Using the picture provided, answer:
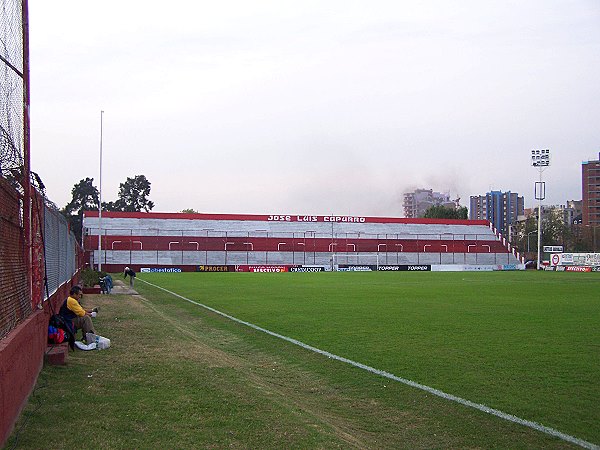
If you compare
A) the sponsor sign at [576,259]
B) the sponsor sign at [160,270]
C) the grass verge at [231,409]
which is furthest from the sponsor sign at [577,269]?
the grass verge at [231,409]

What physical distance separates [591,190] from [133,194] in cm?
10251

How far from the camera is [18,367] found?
5.94 metres

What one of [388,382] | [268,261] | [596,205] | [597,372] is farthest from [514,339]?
[596,205]

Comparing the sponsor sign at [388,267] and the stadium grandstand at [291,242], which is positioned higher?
the stadium grandstand at [291,242]

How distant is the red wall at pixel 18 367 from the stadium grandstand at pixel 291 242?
70.9 metres

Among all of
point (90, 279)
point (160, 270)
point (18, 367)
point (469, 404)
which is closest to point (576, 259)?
point (160, 270)

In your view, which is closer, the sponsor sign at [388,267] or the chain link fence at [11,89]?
the chain link fence at [11,89]

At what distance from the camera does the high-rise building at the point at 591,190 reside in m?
142

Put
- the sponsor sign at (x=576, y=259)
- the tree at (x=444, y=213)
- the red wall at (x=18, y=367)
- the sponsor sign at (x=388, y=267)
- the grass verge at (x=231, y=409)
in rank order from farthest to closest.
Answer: the tree at (x=444, y=213) < the sponsor sign at (x=388, y=267) < the sponsor sign at (x=576, y=259) < the grass verge at (x=231, y=409) < the red wall at (x=18, y=367)

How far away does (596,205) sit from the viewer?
5650 inches

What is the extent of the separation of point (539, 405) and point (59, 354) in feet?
21.1

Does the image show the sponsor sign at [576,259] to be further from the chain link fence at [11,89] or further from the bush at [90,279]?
the chain link fence at [11,89]

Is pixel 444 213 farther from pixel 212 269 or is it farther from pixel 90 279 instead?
pixel 90 279

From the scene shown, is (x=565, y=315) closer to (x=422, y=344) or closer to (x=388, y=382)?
(x=422, y=344)
